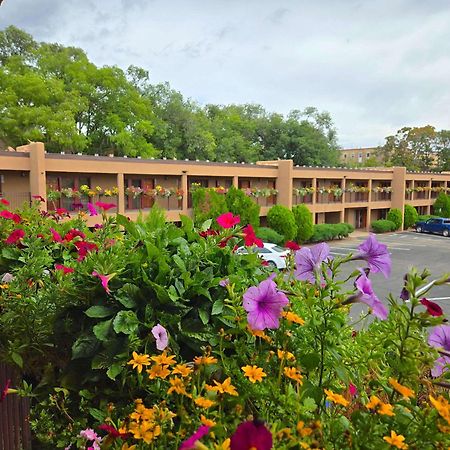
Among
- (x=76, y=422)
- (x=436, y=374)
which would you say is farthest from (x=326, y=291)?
(x=76, y=422)

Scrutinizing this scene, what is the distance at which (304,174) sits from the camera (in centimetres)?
2642

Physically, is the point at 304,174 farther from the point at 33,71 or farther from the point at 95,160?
the point at 33,71

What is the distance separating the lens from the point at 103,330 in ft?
5.49

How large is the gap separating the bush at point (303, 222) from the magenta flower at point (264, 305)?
2360 cm

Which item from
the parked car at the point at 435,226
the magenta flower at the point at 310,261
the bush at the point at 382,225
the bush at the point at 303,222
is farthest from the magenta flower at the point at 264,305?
the parked car at the point at 435,226

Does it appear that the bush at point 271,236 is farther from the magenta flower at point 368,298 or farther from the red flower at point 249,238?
the magenta flower at point 368,298

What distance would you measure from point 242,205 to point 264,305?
20.2 m

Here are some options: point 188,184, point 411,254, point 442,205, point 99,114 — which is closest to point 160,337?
point 188,184

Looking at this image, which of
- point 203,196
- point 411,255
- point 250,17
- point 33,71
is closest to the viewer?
point 250,17

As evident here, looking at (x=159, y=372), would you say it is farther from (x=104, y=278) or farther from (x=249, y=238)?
(x=249, y=238)

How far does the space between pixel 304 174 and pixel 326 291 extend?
25781 millimetres

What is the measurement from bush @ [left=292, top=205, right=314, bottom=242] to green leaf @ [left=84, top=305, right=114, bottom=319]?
23.3 metres

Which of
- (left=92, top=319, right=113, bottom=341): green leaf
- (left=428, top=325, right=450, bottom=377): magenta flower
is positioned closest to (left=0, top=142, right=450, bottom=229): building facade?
(left=92, top=319, right=113, bottom=341): green leaf

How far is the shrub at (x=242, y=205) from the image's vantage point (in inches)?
842
